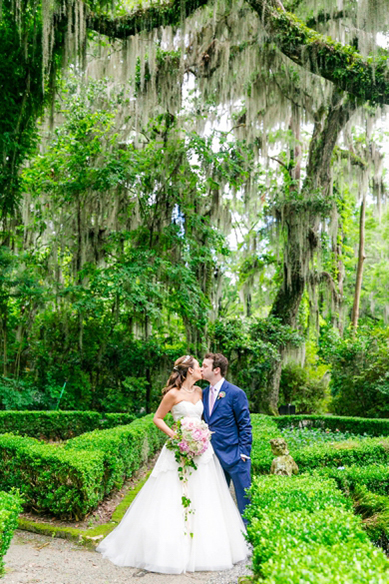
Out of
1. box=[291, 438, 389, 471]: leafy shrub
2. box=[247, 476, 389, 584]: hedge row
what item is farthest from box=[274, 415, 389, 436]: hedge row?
box=[247, 476, 389, 584]: hedge row

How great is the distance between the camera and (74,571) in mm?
4016

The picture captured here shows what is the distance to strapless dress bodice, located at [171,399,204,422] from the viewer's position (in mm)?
4543

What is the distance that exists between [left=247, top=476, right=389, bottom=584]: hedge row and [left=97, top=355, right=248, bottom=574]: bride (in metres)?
0.80

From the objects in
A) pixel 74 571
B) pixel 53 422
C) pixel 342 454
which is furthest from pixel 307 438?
pixel 74 571

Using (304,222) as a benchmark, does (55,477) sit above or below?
below

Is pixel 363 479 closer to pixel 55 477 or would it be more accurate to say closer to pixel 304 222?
pixel 55 477

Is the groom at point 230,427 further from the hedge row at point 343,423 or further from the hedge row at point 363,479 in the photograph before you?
the hedge row at point 343,423

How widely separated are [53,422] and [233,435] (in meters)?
6.54

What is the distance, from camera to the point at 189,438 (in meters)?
4.28

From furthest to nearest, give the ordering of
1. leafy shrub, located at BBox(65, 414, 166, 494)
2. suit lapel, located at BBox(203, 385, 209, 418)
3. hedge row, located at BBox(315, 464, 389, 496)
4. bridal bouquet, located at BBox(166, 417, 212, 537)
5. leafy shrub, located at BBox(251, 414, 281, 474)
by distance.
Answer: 1. leafy shrub, located at BBox(65, 414, 166, 494)
2. leafy shrub, located at BBox(251, 414, 281, 474)
3. hedge row, located at BBox(315, 464, 389, 496)
4. suit lapel, located at BBox(203, 385, 209, 418)
5. bridal bouquet, located at BBox(166, 417, 212, 537)

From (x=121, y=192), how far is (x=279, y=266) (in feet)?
17.1

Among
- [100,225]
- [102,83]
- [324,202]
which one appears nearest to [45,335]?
[100,225]

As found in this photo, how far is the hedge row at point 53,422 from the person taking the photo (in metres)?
10.0

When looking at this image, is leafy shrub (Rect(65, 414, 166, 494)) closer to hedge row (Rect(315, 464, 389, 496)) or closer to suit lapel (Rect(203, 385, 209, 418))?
suit lapel (Rect(203, 385, 209, 418))
